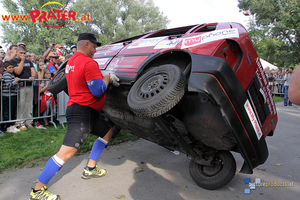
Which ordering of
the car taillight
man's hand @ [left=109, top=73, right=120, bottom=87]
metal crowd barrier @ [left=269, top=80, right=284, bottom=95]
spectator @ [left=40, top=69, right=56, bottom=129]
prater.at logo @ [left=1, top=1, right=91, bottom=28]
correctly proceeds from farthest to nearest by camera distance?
prater.at logo @ [left=1, top=1, right=91, bottom=28] < metal crowd barrier @ [left=269, top=80, right=284, bottom=95] < spectator @ [left=40, top=69, right=56, bottom=129] < man's hand @ [left=109, top=73, right=120, bottom=87] < the car taillight

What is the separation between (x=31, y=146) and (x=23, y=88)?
6.31 ft

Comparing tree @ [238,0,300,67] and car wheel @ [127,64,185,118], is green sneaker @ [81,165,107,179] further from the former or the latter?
tree @ [238,0,300,67]

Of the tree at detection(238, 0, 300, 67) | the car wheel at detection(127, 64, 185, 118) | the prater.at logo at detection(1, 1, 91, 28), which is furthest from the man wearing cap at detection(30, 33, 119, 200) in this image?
the tree at detection(238, 0, 300, 67)

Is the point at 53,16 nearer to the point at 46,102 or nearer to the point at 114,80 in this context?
the point at 46,102

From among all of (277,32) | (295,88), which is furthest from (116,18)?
(295,88)

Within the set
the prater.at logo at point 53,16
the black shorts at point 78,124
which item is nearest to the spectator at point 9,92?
the black shorts at point 78,124

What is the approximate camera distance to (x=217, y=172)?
2.71 m

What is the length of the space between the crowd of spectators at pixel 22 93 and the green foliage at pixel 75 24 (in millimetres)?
25240

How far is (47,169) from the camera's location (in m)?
2.35

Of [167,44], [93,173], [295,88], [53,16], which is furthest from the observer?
[53,16]

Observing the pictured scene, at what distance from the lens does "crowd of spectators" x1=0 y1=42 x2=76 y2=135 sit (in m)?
4.90

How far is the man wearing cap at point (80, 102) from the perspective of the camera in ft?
7.77

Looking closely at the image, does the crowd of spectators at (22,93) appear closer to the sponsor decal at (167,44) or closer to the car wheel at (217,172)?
the sponsor decal at (167,44)

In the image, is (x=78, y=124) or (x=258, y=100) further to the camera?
(x=78, y=124)
